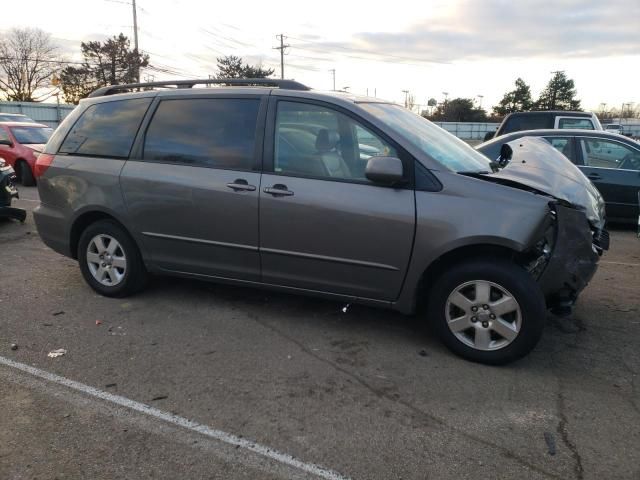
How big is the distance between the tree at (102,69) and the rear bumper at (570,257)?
45.8 metres

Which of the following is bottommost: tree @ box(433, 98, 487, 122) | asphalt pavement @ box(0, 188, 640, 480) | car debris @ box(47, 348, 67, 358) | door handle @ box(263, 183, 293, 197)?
asphalt pavement @ box(0, 188, 640, 480)

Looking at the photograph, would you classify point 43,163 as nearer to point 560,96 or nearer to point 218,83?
point 218,83

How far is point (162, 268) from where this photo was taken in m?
4.65

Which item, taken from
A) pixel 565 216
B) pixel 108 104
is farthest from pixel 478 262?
pixel 108 104

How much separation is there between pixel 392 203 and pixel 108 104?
292 cm

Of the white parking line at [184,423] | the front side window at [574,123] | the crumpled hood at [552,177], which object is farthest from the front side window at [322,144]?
the front side window at [574,123]

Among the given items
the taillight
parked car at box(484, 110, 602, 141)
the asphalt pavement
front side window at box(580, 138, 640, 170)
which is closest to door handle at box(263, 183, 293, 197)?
the asphalt pavement

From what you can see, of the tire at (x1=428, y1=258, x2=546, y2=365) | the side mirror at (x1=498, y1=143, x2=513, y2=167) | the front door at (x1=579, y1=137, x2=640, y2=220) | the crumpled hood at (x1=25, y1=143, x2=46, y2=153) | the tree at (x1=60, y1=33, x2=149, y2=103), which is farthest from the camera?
the tree at (x1=60, y1=33, x2=149, y2=103)

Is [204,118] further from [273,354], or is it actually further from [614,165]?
[614,165]

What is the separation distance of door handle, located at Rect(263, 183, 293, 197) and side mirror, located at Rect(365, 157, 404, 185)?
25.8 inches

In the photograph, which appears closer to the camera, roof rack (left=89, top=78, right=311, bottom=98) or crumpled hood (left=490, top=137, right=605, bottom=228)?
crumpled hood (left=490, top=137, right=605, bottom=228)

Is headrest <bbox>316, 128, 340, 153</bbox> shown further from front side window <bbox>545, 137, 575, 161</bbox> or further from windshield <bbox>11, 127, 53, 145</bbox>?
windshield <bbox>11, 127, 53, 145</bbox>

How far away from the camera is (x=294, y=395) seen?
3.22 meters

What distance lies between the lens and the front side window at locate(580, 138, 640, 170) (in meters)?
7.99
